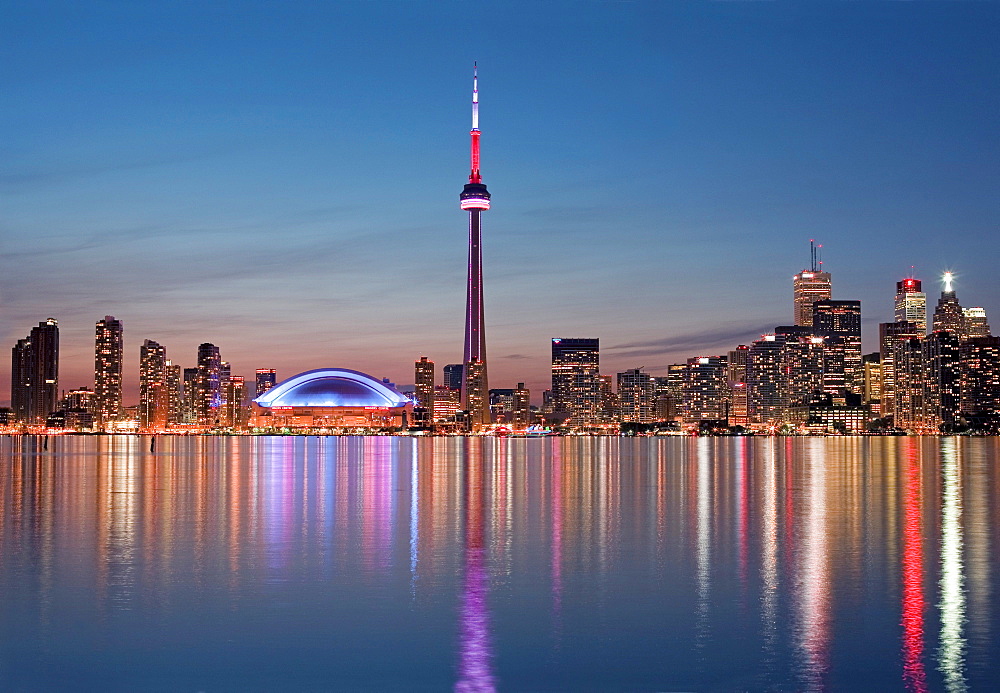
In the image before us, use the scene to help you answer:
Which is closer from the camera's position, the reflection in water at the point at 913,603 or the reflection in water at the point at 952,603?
the reflection in water at the point at 913,603

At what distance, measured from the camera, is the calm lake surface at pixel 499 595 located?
17.2m

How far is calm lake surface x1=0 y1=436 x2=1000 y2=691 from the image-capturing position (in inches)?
677

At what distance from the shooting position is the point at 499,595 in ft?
78.1

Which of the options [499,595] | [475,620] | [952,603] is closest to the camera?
[475,620]

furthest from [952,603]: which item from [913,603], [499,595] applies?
[499,595]

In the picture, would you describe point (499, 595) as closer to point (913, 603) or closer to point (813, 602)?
point (813, 602)

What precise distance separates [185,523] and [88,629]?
1862 cm

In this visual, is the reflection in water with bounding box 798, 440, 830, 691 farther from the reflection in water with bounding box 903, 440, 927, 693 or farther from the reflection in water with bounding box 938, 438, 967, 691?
the reflection in water with bounding box 938, 438, 967, 691

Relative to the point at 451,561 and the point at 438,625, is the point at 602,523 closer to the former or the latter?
the point at 451,561

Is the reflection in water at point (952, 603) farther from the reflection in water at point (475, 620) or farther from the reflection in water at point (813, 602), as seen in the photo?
the reflection in water at point (475, 620)

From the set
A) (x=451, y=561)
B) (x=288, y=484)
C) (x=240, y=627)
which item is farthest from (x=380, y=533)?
(x=288, y=484)

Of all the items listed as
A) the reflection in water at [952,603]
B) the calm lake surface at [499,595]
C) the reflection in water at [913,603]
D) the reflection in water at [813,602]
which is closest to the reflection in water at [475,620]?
the calm lake surface at [499,595]

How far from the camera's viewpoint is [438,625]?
67.5ft

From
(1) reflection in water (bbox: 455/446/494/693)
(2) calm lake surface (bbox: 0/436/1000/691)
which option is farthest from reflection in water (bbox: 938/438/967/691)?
(1) reflection in water (bbox: 455/446/494/693)
